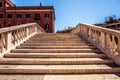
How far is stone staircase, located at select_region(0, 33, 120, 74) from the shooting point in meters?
5.27

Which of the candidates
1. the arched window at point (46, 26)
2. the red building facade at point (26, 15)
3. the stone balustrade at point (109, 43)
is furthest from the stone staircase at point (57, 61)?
the red building facade at point (26, 15)

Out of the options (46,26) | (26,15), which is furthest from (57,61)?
(26,15)

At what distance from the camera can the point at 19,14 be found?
4619 centimetres

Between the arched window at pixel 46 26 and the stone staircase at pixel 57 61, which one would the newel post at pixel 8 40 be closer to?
the stone staircase at pixel 57 61

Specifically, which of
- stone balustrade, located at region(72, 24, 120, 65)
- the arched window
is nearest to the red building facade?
the arched window

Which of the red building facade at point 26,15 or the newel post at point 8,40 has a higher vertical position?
the red building facade at point 26,15

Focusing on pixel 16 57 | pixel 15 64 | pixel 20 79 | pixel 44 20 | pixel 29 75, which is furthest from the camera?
pixel 44 20

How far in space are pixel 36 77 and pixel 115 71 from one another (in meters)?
2.24

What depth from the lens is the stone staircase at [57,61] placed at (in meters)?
5.27

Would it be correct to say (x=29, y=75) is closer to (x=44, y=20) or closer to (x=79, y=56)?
(x=79, y=56)

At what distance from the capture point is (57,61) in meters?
5.99

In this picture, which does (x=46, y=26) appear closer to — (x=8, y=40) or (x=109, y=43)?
(x=8, y=40)

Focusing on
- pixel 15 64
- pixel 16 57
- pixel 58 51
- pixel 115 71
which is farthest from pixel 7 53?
pixel 115 71

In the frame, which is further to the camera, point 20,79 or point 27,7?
point 27,7
